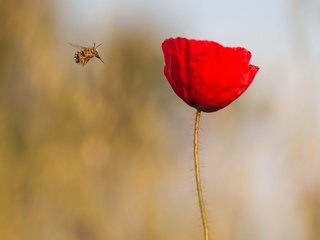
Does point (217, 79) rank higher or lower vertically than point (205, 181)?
higher

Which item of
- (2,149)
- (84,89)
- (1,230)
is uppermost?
(84,89)

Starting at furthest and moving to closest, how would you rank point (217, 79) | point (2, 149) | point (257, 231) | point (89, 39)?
point (89, 39)
point (2, 149)
point (257, 231)
point (217, 79)

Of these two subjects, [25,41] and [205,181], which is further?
[25,41]

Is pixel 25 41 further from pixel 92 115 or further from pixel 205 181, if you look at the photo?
pixel 205 181

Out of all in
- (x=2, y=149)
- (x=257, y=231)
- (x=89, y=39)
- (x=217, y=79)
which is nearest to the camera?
(x=217, y=79)

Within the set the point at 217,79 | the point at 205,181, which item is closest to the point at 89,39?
the point at 205,181

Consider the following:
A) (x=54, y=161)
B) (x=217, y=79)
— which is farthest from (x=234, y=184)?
(x=217, y=79)
